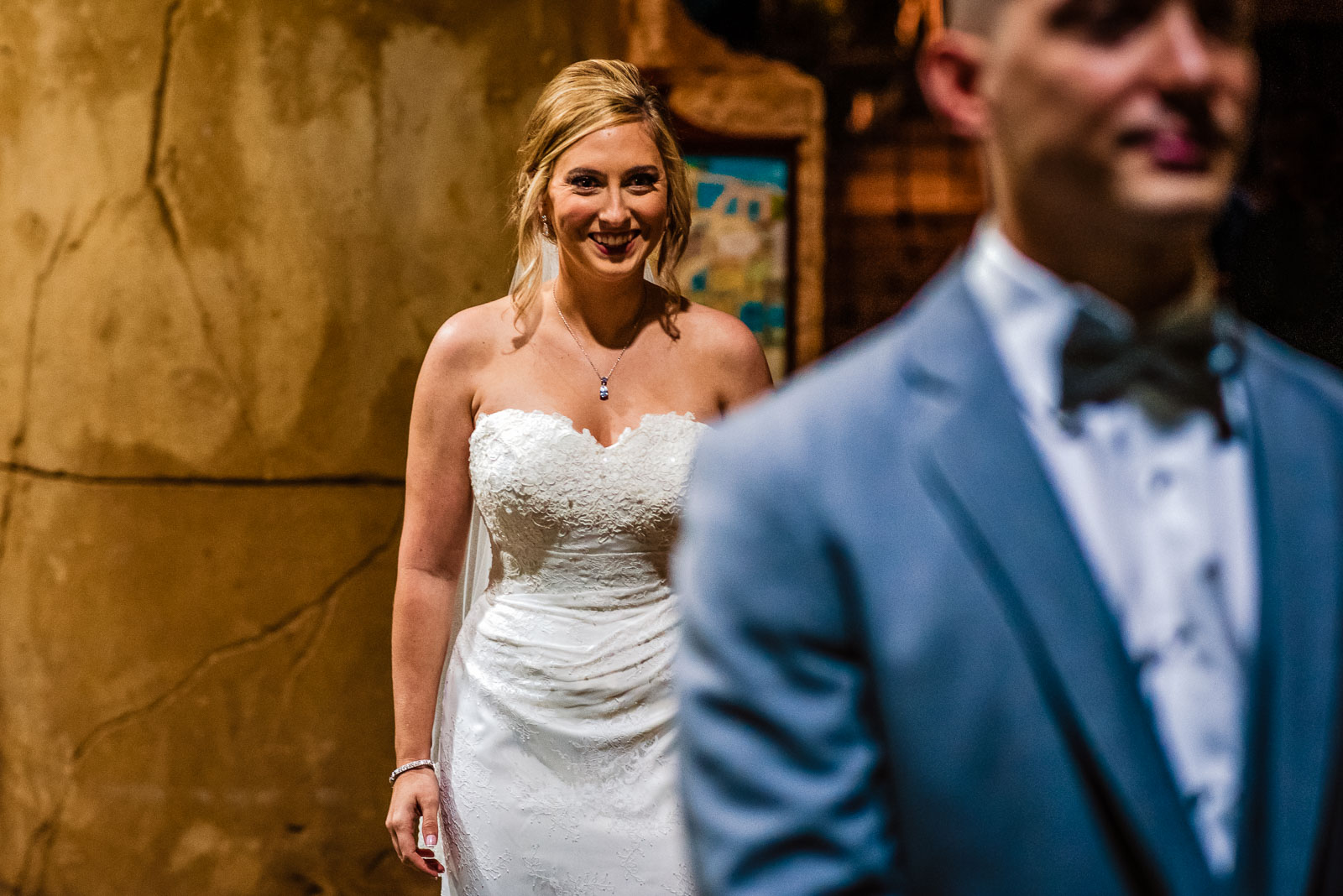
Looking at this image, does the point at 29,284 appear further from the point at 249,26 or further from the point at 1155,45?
the point at 1155,45

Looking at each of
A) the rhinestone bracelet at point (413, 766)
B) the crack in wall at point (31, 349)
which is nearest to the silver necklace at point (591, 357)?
the rhinestone bracelet at point (413, 766)

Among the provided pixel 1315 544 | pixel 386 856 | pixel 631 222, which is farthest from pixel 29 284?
pixel 1315 544

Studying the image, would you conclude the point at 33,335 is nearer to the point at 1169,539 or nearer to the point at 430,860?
the point at 430,860

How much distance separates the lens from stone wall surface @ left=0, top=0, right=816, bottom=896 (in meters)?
3.21

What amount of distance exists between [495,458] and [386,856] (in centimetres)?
177

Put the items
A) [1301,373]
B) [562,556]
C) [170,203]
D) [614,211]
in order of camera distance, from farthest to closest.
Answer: [170,203]
[562,556]
[614,211]
[1301,373]

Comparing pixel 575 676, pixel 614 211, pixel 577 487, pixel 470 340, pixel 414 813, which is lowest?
pixel 414 813

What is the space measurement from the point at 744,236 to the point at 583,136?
1288 millimetres

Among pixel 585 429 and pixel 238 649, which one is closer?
pixel 585 429

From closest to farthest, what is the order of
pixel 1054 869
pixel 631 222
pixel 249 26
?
pixel 1054 869, pixel 631 222, pixel 249 26

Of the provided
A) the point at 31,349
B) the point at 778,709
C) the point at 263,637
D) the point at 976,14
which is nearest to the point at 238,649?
the point at 263,637

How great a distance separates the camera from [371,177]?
3.24m

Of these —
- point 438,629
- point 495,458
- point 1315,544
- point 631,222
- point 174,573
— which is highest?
point 631,222

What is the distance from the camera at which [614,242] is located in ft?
6.70
